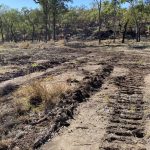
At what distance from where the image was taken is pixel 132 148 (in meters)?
9.69

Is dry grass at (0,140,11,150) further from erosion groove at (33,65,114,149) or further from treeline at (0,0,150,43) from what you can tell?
treeline at (0,0,150,43)

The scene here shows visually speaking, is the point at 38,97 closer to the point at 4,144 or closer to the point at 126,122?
the point at 126,122

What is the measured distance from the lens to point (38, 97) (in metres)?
15.3

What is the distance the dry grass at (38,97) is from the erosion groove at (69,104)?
0.35 metres

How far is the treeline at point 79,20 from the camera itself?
70.6 m

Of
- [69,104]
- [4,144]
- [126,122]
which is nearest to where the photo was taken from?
[4,144]

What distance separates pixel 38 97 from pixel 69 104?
1434 mm

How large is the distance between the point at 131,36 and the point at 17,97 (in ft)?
239

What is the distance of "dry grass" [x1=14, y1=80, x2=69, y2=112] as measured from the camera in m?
14.5

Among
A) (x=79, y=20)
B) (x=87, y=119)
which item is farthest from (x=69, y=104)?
(x=79, y=20)

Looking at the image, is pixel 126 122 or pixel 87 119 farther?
pixel 87 119

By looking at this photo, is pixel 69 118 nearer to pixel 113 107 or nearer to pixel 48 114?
pixel 48 114

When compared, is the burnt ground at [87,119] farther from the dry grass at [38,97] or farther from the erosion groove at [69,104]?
the dry grass at [38,97]

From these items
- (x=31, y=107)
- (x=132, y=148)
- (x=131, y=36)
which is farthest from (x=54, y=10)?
(x=132, y=148)
